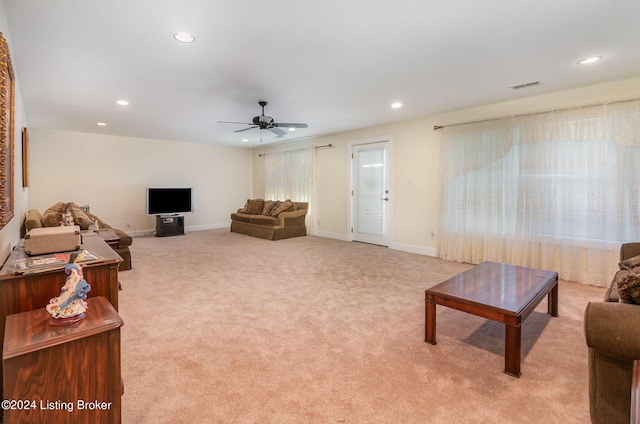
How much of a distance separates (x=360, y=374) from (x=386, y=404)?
0.93 ft

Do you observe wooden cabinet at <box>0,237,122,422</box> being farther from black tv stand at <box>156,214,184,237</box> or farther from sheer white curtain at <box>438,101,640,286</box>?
black tv stand at <box>156,214,184,237</box>

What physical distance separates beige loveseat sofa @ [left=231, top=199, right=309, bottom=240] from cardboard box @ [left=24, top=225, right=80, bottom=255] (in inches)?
192

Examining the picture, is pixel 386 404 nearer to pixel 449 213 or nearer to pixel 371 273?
pixel 371 273

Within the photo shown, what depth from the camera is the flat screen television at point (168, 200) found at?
7047mm

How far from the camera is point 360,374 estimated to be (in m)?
1.90

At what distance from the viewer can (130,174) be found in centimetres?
709

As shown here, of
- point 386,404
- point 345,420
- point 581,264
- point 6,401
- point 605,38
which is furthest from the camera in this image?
point 581,264

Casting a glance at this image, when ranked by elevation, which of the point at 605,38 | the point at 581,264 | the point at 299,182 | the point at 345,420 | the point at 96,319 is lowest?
the point at 345,420

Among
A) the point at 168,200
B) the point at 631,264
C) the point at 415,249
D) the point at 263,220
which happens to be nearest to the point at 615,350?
the point at 631,264

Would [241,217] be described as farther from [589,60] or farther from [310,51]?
[589,60]

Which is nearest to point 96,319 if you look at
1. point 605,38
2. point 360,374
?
point 360,374

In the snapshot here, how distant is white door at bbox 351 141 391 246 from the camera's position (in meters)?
5.84

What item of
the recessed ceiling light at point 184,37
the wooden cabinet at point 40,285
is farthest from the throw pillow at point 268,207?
the wooden cabinet at point 40,285

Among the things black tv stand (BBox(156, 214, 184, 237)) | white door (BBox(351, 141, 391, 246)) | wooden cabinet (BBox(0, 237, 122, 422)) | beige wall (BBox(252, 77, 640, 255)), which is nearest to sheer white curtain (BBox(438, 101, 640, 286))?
beige wall (BBox(252, 77, 640, 255))
